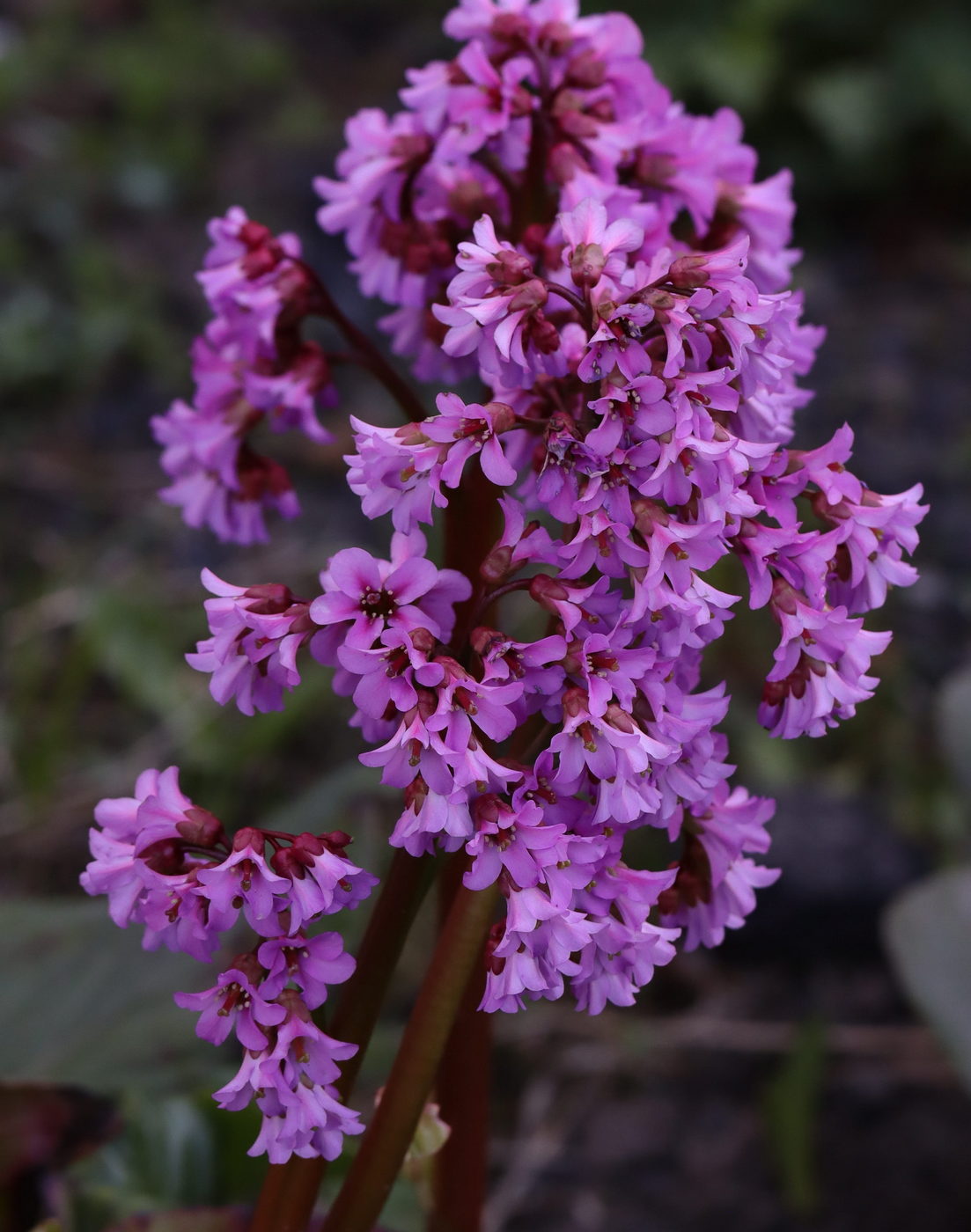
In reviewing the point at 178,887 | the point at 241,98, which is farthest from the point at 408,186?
the point at 241,98

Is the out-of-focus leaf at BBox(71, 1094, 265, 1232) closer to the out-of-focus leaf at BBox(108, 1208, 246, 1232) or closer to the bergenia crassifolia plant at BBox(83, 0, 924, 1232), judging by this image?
the out-of-focus leaf at BBox(108, 1208, 246, 1232)

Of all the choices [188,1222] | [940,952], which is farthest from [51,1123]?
[940,952]

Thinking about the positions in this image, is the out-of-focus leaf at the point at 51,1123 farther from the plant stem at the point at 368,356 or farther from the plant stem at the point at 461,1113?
the plant stem at the point at 368,356

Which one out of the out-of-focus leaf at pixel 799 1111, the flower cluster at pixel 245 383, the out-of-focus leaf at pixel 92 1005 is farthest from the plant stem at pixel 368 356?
the out-of-focus leaf at pixel 799 1111

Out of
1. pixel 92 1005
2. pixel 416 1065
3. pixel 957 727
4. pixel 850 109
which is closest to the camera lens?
pixel 416 1065

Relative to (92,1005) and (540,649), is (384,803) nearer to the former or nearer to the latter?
(92,1005)

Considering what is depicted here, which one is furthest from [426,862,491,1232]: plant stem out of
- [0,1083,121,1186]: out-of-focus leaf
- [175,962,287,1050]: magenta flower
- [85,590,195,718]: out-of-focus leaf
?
[85,590,195,718]: out-of-focus leaf

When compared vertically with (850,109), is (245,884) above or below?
above
